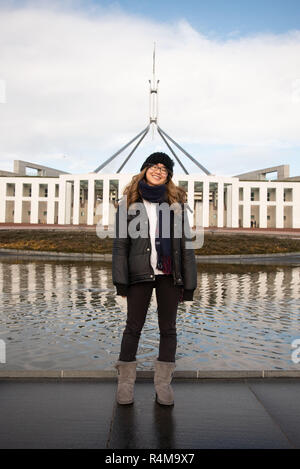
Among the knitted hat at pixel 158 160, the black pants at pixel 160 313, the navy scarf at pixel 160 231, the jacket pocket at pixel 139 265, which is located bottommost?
the black pants at pixel 160 313

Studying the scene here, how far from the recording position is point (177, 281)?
10.1 feet

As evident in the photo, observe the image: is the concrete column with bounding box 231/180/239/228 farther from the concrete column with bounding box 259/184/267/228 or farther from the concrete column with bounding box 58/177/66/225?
the concrete column with bounding box 58/177/66/225

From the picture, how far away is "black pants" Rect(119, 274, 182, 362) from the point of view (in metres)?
3.11

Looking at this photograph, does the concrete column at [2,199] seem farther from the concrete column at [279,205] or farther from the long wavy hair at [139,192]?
the long wavy hair at [139,192]

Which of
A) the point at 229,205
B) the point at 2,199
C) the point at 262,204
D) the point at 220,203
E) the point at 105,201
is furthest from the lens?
the point at 2,199

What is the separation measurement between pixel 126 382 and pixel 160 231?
118cm


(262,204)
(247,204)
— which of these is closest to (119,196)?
(247,204)

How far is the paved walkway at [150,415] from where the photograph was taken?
93.7 inches

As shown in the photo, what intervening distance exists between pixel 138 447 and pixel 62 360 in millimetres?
1978

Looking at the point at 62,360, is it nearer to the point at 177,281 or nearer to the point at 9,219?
the point at 177,281

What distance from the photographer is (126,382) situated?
3.01m

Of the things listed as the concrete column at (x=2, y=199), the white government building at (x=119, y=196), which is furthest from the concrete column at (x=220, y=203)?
the concrete column at (x=2, y=199)

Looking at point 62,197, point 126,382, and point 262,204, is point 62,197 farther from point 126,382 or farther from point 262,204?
point 126,382

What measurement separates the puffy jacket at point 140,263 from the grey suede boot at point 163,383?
550 mm
